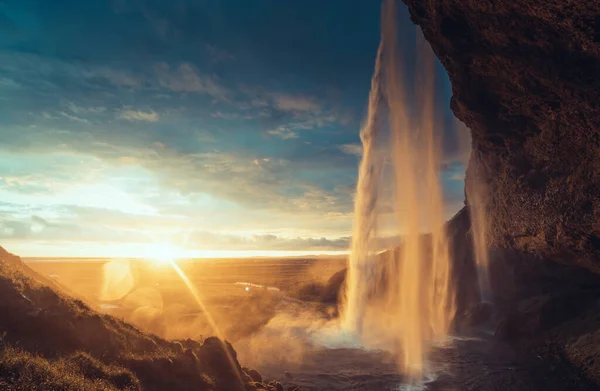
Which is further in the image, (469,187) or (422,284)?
(422,284)

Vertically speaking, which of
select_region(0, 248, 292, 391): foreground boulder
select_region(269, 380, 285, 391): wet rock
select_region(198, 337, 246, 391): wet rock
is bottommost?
select_region(269, 380, 285, 391): wet rock

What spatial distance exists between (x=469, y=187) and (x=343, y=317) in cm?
2055

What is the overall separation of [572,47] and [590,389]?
54.4 ft

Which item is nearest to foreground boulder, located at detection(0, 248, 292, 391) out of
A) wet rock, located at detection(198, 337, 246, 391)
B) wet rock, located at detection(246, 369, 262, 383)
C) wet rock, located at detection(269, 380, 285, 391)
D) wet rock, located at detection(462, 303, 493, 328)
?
wet rock, located at detection(198, 337, 246, 391)

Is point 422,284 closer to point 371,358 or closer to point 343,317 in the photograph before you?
point 343,317

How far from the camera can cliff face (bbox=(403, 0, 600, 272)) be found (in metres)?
16.6

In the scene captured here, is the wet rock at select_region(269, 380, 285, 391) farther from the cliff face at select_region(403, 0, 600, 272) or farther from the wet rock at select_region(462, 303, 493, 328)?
the wet rock at select_region(462, 303, 493, 328)

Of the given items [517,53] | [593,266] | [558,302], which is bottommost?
[558,302]

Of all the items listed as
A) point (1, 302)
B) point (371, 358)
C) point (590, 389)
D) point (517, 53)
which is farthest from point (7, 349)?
point (590, 389)

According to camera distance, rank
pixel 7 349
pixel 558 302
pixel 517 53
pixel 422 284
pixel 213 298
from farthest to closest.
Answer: pixel 213 298
pixel 422 284
pixel 558 302
pixel 517 53
pixel 7 349

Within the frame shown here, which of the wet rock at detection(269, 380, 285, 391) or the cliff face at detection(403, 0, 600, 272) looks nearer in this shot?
the cliff face at detection(403, 0, 600, 272)

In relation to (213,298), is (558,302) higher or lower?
higher

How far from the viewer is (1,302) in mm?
13312

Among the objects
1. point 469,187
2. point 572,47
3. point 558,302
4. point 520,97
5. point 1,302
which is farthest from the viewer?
point 469,187
